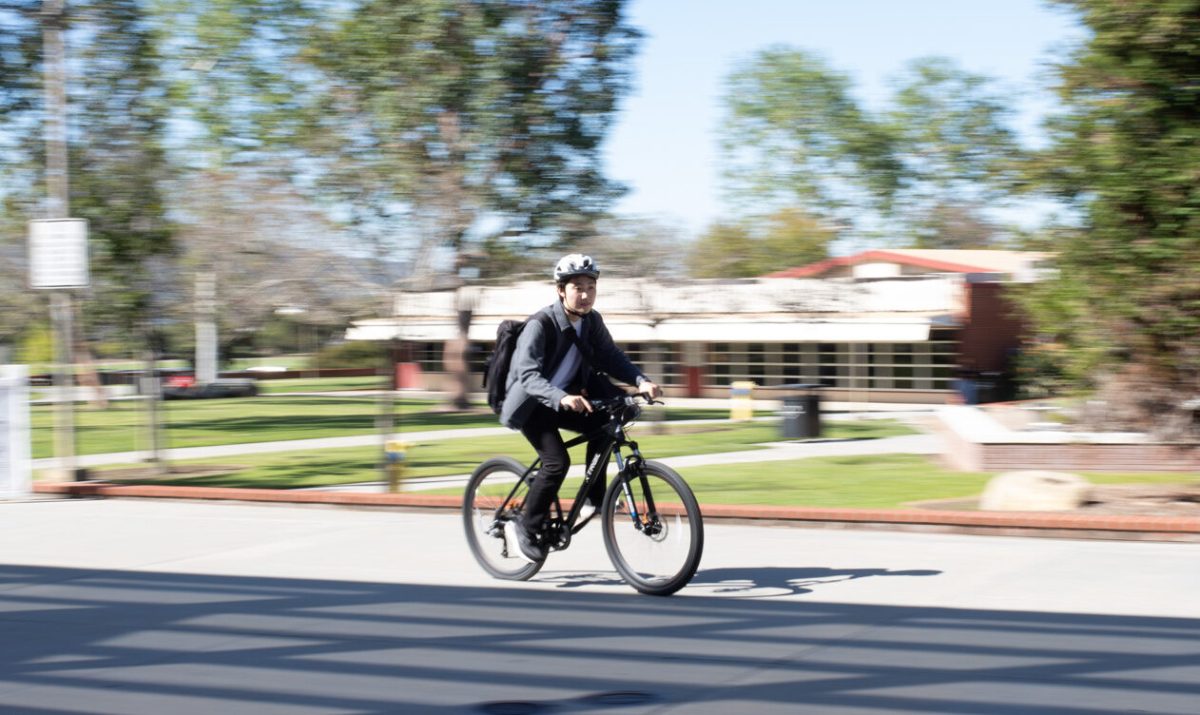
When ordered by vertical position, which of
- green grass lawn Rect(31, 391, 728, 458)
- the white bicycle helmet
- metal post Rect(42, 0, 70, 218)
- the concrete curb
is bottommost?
the concrete curb

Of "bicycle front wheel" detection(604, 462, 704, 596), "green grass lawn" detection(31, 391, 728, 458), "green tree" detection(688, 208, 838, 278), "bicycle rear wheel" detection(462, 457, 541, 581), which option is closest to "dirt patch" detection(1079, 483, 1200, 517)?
"bicycle front wheel" detection(604, 462, 704, 596)

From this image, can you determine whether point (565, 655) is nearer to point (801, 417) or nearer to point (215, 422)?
point (801, 417)

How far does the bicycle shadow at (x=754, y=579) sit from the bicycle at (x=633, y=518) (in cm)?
26

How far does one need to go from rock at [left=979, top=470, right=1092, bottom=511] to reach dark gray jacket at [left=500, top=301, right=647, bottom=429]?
4.57 metres

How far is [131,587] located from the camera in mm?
8406

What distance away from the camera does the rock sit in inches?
436

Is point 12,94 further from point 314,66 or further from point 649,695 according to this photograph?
point 649,695

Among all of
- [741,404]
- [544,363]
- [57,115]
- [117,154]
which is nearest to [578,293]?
[544,363]

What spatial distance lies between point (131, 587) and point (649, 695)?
4242 millimetres

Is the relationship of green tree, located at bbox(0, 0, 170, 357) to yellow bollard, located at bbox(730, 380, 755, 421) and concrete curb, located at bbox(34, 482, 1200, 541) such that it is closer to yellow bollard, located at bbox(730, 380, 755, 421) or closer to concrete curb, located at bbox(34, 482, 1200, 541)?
concrete curb, located at bbox(34, 482, 1200, 541)

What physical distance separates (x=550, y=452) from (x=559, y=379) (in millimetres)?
425

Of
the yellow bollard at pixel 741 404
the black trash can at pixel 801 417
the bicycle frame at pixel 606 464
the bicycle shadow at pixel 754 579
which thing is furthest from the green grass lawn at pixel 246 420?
the bicycle frame at pixel 606 464

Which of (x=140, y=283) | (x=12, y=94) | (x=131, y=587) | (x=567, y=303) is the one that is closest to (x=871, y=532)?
(x=567, y=303)

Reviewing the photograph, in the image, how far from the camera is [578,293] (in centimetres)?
778
